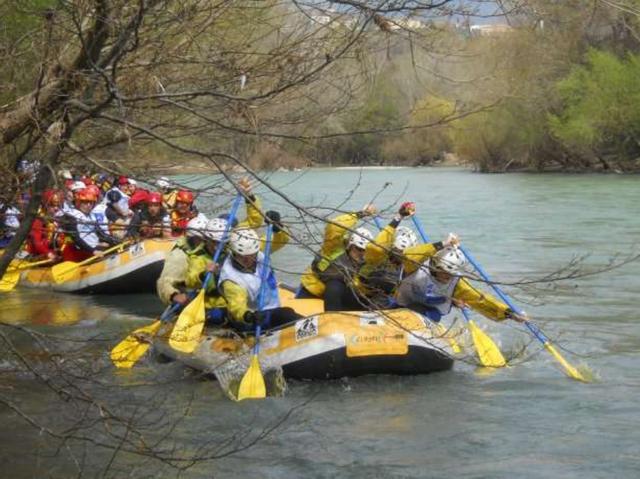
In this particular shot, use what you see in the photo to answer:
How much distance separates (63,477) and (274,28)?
2854 mm

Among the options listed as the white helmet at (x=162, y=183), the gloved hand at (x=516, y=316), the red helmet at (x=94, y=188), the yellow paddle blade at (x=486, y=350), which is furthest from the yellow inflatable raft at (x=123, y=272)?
the white helmet at (x=162, y=183)

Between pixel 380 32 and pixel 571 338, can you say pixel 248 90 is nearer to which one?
pixel 380 32

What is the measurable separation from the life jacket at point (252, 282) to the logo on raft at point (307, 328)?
1.21 ft

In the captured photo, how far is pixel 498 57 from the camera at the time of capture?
20.0ft

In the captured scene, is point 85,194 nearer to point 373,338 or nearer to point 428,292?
point 428,292

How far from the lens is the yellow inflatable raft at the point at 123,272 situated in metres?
12.8

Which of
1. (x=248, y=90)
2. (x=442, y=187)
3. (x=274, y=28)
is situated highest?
(x=274, y=28)

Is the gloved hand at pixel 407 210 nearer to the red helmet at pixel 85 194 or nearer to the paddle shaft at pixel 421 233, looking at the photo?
the paddle shaft at pixel 421 233

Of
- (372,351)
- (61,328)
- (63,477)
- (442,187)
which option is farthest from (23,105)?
(442,187)

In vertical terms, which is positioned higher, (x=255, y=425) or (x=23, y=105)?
(x=23, y=105)

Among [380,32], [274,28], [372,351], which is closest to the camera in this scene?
[380,32]

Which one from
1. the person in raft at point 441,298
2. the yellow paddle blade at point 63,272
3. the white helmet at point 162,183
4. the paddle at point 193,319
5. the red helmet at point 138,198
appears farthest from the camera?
the yellow paddle blade at point 63,272

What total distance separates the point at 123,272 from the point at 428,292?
17.6ft

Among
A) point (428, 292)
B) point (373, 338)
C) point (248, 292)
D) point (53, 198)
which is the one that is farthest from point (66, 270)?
point (53, 198)
